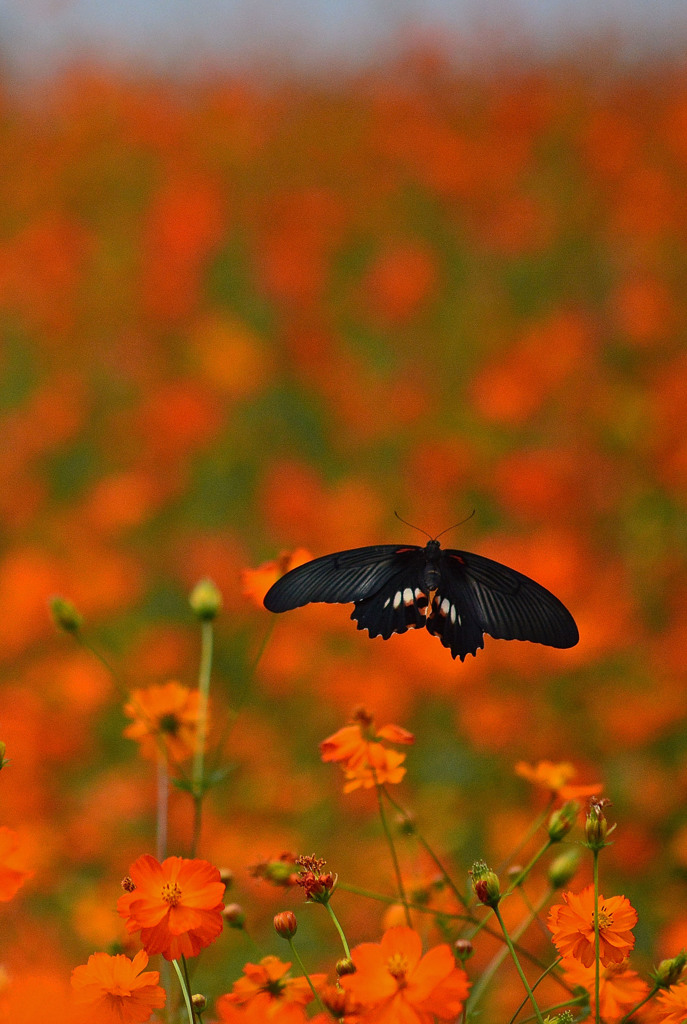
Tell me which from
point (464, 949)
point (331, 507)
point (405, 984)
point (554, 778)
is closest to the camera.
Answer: point (405, 984)

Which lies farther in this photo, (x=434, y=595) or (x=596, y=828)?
(x=434, y=595)

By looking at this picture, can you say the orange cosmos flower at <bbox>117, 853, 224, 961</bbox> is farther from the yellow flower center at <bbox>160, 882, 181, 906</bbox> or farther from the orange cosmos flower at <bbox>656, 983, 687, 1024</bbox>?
the orange cosmos flower at <bbox>656, 983, 687, 1024</bbox>

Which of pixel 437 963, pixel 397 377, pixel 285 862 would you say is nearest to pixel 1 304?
pixel 397 377

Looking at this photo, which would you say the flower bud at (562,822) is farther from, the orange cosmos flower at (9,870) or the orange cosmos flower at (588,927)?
the orange cosmos flower at (9,870)

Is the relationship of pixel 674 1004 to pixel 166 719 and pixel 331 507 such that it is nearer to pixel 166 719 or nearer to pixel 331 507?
pixel 166 719

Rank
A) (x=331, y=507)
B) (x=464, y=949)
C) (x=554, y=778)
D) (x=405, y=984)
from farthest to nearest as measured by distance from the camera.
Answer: (x=331, y=507) < (x=554, y=778) < (x=464, y=949) < (x=405, y=984)

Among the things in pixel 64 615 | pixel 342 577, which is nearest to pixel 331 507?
pixel 64 615

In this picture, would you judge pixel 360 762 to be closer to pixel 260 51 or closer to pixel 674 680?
pixel 674 680
